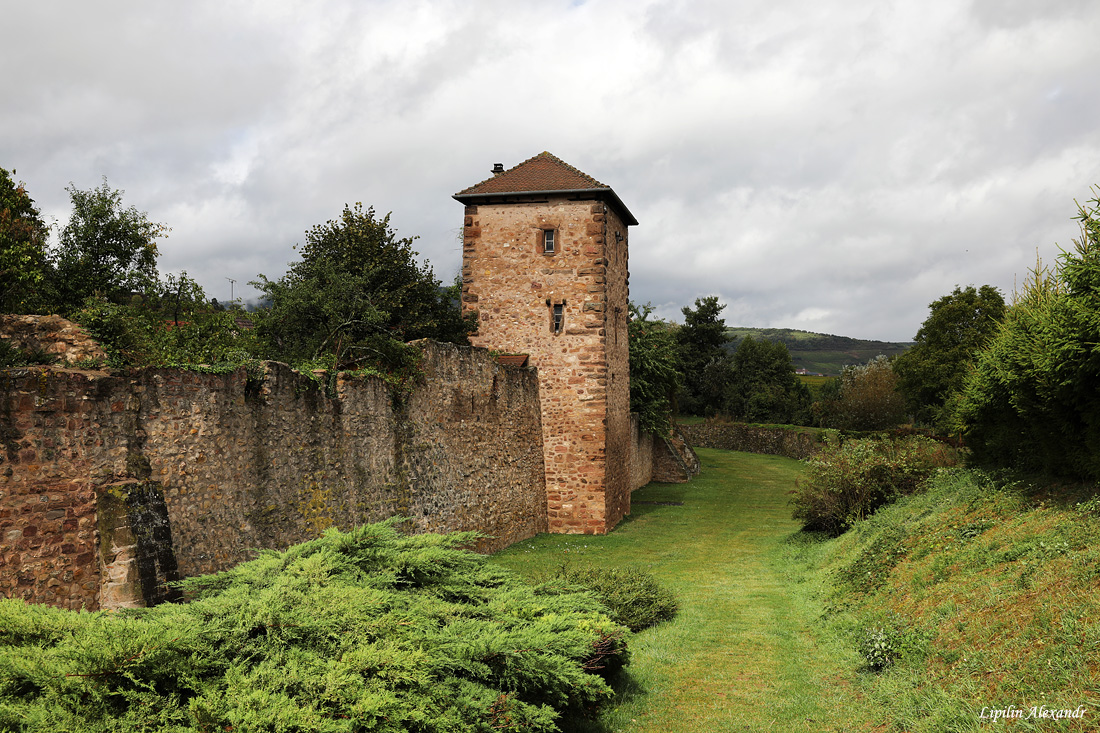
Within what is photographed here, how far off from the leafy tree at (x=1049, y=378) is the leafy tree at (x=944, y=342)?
2552cm

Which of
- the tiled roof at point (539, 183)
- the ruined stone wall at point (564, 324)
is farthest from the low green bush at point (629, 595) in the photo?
the tiled roof at point (539, 183)

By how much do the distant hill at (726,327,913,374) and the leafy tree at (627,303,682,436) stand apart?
91.8 m

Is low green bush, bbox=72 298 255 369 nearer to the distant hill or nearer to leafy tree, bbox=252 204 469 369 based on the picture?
leafy tree, bbox=252 204 469 369

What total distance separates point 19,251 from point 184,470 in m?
6.87

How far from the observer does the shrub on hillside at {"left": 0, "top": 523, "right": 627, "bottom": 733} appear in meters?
3.63

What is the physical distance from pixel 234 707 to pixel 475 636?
1.82 m

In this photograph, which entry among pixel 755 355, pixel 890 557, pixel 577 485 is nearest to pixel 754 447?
pixel 755 355

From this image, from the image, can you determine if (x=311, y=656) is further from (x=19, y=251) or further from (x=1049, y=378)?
(x=19, y=251)

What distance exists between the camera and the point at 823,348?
473 feet

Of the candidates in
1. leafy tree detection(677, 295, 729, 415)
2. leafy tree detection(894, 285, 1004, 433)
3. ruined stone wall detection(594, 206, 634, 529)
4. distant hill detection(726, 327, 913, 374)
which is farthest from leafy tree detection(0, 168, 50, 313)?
distant hill detection(726, 327, 913, 374)

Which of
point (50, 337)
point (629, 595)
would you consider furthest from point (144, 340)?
point (629, 595)

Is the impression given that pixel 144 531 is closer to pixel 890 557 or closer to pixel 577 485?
pixel 890 557

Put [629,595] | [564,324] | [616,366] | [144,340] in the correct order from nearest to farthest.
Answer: [144,340]
[629,595]
[564,324]
[616,366]

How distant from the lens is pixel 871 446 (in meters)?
15.8
